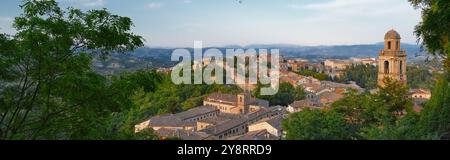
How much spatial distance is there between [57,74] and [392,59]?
900 inches

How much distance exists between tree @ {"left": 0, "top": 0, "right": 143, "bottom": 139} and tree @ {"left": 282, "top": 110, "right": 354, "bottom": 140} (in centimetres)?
550

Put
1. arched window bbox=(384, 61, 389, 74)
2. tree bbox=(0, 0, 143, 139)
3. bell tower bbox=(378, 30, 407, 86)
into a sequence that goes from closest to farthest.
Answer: tree bbox=(0, 0, 143, 139) < bell tower bbox=(378, 30, 407, 86) < arched window bbox=(384, 61, 389, 74)

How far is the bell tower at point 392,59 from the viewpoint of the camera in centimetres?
2553

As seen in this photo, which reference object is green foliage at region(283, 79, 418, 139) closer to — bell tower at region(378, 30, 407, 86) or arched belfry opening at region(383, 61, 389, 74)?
bell tower at region(378, 30, 407, 86)

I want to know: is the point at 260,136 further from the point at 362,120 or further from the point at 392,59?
the point at 362,120

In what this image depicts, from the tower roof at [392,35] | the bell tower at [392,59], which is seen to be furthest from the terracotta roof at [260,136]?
the tower roof at [392,35]

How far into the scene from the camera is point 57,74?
219 inches

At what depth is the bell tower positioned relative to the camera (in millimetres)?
25531

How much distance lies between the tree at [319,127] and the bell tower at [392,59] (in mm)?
15613

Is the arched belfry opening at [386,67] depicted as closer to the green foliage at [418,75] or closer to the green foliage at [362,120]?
the green foliage at [362,120]

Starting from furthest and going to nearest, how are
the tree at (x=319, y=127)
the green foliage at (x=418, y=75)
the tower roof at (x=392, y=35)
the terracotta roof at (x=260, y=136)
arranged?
the green foliage at (x=418, y=75) < the tower roof at (x=392, y=35) < the terracotta roof at (x=260, y=136) < the tree at (x=319, y=127)

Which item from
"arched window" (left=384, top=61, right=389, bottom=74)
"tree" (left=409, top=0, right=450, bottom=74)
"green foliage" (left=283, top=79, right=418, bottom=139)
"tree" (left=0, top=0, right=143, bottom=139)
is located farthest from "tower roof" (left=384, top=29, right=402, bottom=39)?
"tree" (left=0, top=0, right=143, bottom=139)
